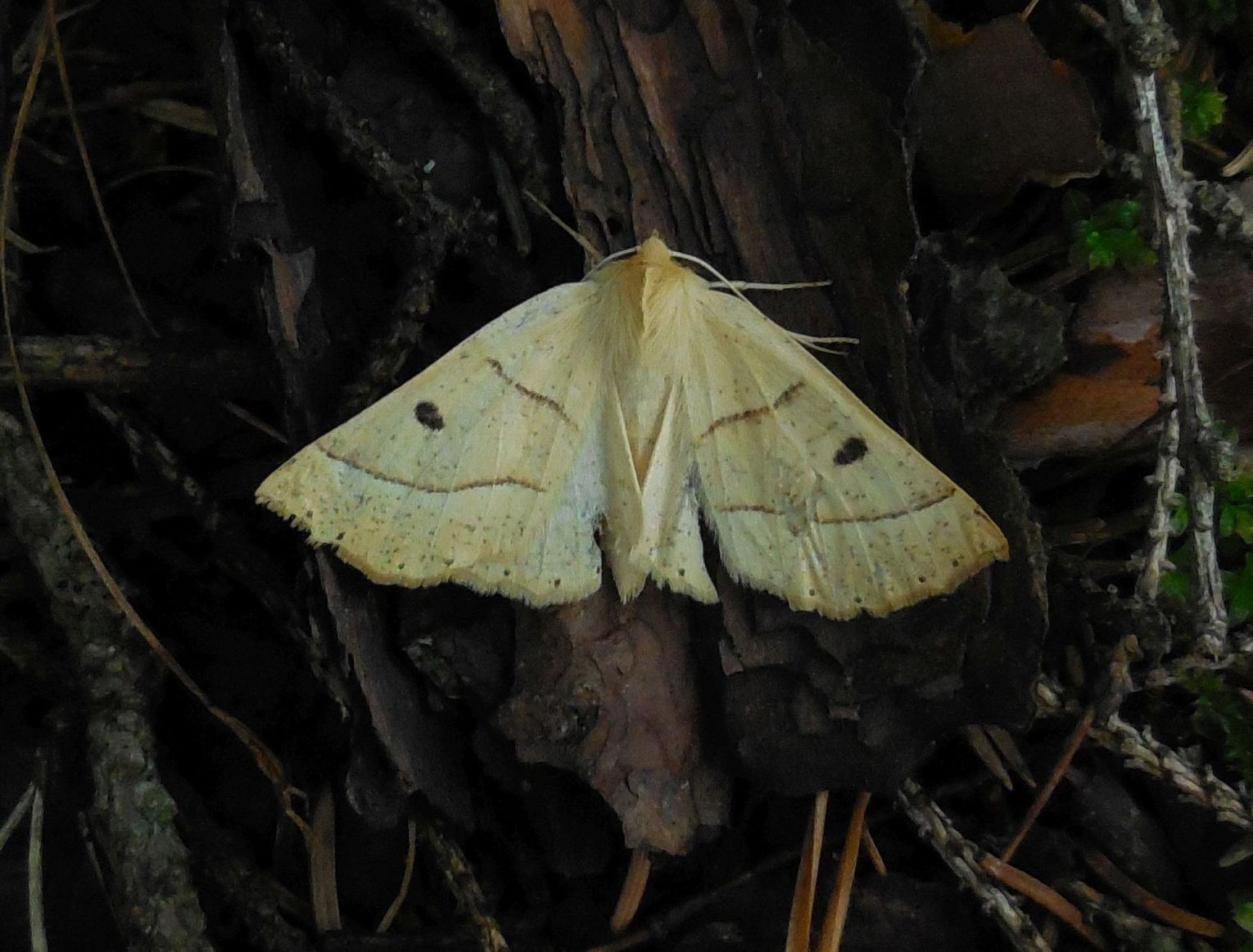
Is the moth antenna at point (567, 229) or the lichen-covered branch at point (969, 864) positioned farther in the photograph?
the moth antenna at point (567, 229)

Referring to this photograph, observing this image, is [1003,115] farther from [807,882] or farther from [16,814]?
[16,814]

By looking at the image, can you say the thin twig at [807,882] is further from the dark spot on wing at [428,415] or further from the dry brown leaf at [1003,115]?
the dry brown leaf at [1003,115]

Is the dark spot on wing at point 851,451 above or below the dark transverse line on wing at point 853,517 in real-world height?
above

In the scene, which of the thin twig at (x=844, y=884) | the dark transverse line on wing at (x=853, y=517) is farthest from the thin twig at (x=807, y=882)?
the dark transverse line on wing at (x=853, y=517)

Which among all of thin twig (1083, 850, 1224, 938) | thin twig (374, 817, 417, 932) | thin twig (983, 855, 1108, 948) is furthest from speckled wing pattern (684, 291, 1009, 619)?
thin twig (374, 817, 417, 932)

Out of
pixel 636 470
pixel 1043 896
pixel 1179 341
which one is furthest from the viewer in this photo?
pixel 636 470

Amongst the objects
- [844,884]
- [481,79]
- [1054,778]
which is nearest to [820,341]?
[481,79]
